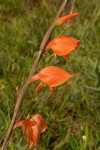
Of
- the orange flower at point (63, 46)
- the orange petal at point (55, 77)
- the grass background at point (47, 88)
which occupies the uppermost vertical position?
the orange flower at point (63, 46)

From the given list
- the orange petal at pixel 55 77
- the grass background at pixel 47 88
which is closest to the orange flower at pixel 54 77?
the orange petal at pixel 55 77

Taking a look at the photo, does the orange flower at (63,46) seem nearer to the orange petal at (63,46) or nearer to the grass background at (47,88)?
the orange petal at (63,46)

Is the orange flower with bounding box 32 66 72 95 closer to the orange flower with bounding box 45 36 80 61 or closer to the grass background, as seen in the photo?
the orange flower with bounding box 45 36 80 61

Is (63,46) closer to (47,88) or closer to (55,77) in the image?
(55,77)

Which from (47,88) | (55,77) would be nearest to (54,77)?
(55,77)

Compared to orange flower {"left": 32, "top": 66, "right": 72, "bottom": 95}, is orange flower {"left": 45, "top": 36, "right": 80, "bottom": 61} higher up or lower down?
higher up

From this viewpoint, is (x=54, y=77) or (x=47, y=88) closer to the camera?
(x=54, y=77)

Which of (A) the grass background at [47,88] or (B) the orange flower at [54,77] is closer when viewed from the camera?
(B) the orange flower at [54,77]

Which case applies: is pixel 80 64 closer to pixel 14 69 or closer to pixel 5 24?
pixel 14 69

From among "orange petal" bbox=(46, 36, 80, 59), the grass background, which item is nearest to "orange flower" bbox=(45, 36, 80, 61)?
"orange petal" bbox=(46, 36, 80, 59)
